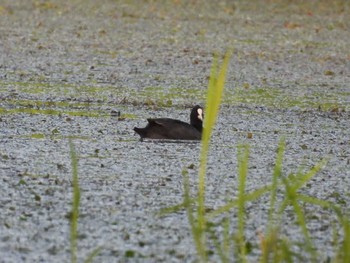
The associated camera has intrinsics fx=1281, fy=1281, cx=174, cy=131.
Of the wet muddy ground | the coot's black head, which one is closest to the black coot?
the wet muddy ground

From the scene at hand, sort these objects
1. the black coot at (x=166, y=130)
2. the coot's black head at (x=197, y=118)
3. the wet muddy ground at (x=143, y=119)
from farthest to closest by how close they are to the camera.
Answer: the coot's black head at (x=197, y=118) → the black coot at (x=166, y=130) → the wet muddy ground at (x=143, y=119)

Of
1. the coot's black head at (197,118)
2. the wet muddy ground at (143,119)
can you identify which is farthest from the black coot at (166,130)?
the coot's black head at (197,118)

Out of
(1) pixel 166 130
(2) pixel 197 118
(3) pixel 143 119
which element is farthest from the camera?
(3) pixel 143 119

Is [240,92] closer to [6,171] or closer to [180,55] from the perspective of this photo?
[180,55]

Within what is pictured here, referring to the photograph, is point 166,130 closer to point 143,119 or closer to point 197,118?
point 197,118

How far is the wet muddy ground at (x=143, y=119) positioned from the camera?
6.74 m

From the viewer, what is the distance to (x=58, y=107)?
12.5 metres

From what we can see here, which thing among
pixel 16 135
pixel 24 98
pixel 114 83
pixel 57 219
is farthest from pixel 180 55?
pixel 57 219

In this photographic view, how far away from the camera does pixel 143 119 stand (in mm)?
11914

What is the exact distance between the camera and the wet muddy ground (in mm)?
6742

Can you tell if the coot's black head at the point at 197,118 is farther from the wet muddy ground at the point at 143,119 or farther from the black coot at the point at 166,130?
the black coot at the point at 166,130

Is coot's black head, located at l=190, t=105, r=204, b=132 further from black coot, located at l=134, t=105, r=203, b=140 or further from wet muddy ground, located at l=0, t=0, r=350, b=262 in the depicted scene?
black coot, located at l=134, t=105, r=203, b=140

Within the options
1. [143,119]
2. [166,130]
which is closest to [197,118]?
[166,130]

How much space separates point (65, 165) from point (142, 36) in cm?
1338
